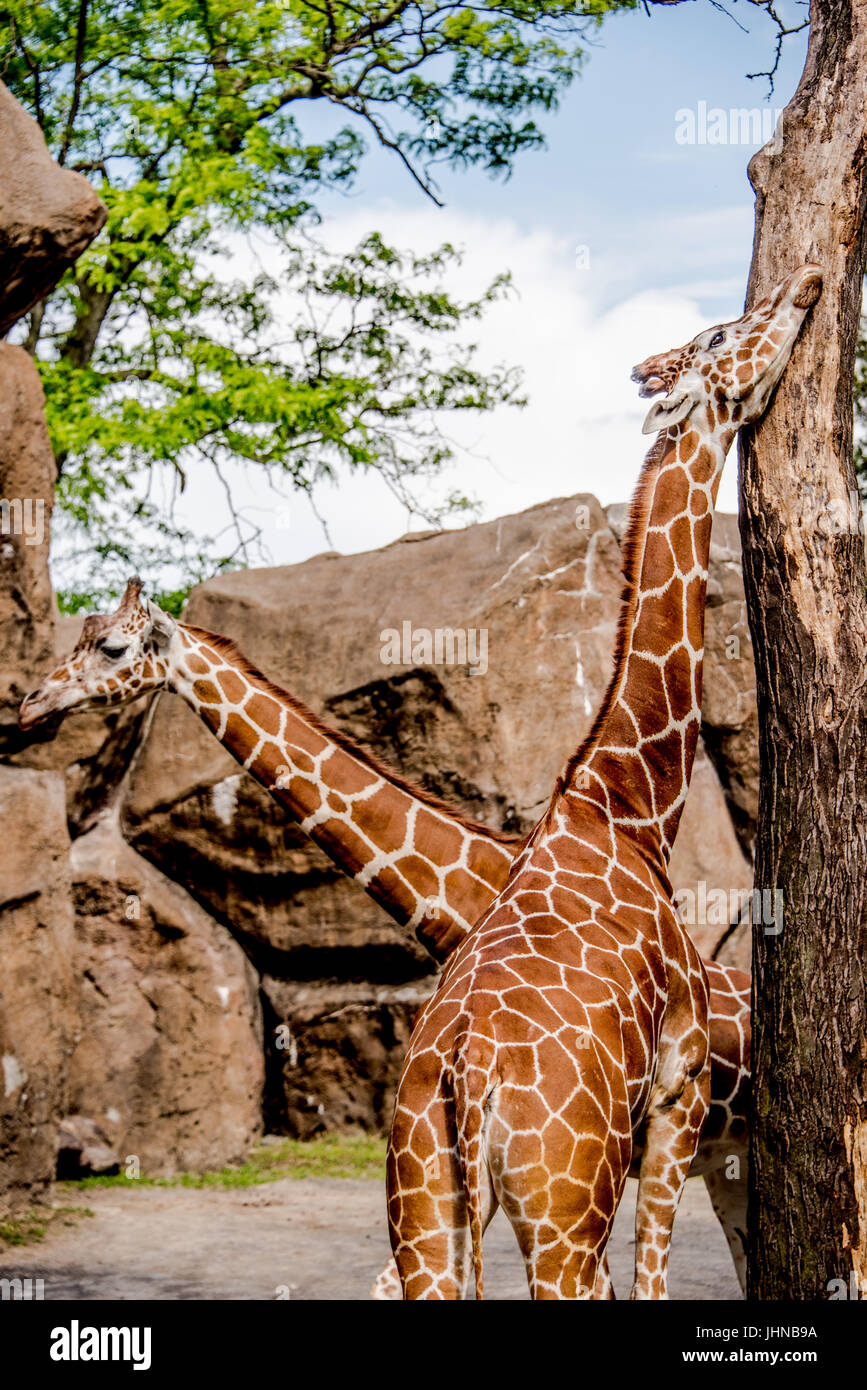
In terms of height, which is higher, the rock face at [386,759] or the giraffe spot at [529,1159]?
the rock face at [386,759]

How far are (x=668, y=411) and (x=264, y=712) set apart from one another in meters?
1.68

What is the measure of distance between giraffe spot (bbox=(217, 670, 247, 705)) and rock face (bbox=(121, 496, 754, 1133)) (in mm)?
3395

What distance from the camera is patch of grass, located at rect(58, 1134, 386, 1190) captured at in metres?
7.61

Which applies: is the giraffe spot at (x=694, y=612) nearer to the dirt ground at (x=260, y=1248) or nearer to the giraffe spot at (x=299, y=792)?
the giraffe spot at (x=299, y=792)

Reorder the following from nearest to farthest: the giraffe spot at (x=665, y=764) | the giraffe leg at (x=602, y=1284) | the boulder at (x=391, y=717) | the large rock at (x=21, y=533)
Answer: the giraffe leg at (x=602, y=1284), the giraffe spot at (x=665, y=764), the large rock at (x=21, y=533), the boulder at (x=391, y=717)

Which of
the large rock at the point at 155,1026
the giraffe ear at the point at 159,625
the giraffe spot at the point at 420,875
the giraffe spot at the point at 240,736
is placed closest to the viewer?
the giraffe spot at the point at 420,875

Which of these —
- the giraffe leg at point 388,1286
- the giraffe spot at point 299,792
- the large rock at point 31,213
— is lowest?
the giraffe leg at point 388,1286

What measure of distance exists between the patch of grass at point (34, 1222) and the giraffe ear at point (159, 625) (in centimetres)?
308

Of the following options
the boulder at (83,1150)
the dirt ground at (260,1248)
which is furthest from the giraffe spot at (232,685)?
the boulder at (83,1150)

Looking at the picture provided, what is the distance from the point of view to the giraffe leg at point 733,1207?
5.13 m

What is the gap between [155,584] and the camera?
13.5m

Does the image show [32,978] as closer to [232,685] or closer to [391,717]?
[391,717]

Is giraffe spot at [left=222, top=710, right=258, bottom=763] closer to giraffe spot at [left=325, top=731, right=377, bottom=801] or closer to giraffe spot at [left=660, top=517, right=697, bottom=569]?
giraffe spot at [left=325, top=731, right=377, bottom=801]

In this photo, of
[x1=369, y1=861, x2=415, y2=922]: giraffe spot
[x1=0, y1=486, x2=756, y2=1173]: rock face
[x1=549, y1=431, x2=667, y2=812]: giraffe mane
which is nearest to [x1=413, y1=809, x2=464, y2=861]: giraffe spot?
[x1=369, y1=861, x2=415, y2=922]: giraffe spot
